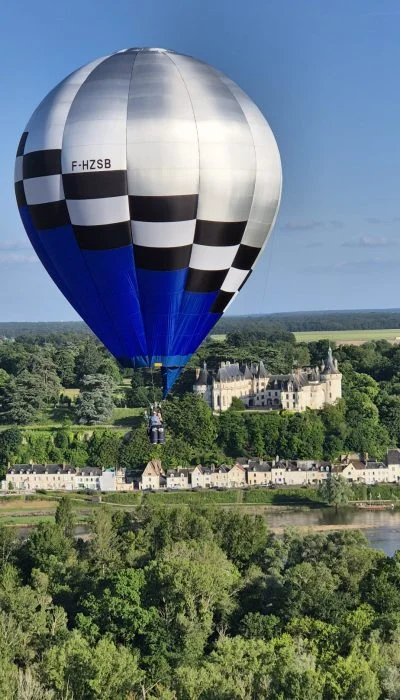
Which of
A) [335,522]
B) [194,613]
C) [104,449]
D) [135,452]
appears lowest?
[194,613]

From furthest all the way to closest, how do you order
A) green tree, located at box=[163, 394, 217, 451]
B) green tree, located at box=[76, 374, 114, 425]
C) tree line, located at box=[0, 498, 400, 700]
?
green tree, located at box=[76, 374, 114, 425], green tree, located at box=[163, 394, 217, 451], tree line, located at box=[0, 498, 400, 700]

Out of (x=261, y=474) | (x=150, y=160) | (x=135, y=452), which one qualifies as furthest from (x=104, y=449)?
(x=150, y=160)

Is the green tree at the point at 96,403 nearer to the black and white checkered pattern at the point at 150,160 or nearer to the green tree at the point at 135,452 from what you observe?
the green tree at the point at 135,452

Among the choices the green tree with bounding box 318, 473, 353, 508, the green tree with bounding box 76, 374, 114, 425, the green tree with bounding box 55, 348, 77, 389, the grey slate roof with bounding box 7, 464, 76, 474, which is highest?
the green tree with bounding box 55, 348, 77, 389

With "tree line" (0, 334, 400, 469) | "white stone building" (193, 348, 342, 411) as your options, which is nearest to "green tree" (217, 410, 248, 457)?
"tree line" (0, 334, 400, 469)

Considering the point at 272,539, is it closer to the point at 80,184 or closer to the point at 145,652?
the point at 145,652

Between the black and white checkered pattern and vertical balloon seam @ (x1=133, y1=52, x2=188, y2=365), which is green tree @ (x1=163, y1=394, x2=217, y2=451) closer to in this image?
vertical balloon seam @ (x1=133, y1=52, x2=188, y2=365)

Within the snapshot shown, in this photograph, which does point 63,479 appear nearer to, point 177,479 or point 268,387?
point 177,479
